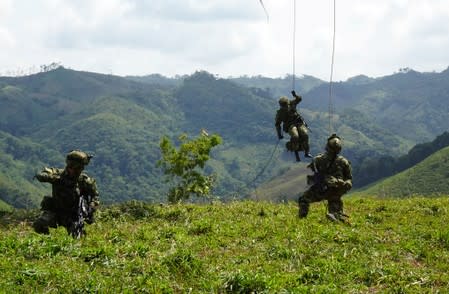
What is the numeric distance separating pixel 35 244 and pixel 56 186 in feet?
9.39

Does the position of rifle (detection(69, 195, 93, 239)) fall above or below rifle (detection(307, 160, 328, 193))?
below

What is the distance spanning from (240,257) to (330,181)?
611 cm

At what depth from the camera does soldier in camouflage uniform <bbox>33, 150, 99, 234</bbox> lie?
1523 cm

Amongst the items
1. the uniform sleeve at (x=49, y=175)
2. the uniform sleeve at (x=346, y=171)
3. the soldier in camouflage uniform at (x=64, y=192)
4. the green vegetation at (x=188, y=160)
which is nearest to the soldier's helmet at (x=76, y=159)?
the soldier in camouflage uniform at (x=64, y=192)

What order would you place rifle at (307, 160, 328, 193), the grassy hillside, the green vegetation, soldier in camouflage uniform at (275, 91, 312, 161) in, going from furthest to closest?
the grassy hillside < the green vegetation < soldier in camouflage uniform at (275, 91, 312, 161) < rifle at (307, 160, 328, 193)

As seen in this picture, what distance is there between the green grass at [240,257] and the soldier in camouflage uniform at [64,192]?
624 mm

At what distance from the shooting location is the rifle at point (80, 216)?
15258mm

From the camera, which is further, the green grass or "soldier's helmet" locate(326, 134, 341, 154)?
"soldier's helmet" locate(326, 134, 341, 154)

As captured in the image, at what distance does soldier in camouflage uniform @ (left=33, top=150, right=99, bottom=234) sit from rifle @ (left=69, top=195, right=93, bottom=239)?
3.2 inches

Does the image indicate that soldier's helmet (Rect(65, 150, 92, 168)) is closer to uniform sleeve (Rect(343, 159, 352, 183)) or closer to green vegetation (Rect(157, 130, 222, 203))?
uniform sleeve (Rect(343, 159, 352, 183))

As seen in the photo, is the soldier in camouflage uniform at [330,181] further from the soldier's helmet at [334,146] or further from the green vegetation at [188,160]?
the green vegetation at [188,160]

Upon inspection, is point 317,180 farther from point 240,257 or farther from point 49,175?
point 49,175

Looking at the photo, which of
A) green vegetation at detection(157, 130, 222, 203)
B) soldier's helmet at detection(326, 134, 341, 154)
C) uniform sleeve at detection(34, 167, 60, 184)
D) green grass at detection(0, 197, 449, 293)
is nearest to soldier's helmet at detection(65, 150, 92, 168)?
uniform sleeve at detection(34, 167, 60, 184)

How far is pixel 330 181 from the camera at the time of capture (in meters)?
18.3
